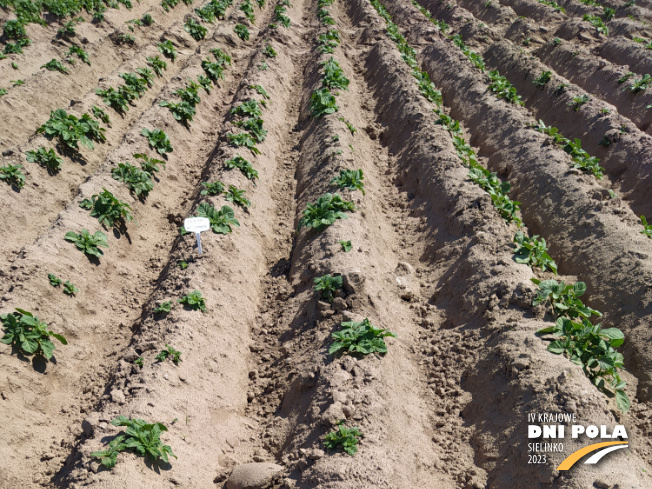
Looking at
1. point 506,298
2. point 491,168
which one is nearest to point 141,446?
point 506,298

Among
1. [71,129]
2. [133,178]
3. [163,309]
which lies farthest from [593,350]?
[71,129]

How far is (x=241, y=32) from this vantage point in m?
17.2

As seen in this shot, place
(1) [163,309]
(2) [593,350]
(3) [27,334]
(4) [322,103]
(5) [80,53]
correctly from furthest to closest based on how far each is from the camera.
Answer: (5) [80,53], (4) [322,103], (1) [163,309], (3) [27,334], (2) [593,350]

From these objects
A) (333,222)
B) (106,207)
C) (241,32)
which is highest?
(241,32)

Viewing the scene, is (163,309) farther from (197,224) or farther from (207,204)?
(207,204)

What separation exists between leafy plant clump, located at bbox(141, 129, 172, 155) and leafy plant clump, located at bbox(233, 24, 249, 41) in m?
9.35

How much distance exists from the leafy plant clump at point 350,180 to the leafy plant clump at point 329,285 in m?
2.68

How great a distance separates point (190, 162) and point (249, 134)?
1615 mm

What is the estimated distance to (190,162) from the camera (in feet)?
33.9

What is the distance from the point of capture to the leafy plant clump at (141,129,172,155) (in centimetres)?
960

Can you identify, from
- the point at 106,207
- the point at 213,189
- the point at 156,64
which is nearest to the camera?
the point at 106,207

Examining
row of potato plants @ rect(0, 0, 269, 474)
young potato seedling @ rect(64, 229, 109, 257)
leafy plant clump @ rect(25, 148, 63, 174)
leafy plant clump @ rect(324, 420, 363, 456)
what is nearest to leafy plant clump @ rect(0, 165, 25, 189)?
leafy plant clump @ rect(25, 148, 63, 174)

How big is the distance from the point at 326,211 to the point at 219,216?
1951mm

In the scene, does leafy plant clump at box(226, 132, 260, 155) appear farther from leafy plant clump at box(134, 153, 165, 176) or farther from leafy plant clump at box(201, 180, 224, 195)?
leafy plant clump at box(201, 180, 224, 195)
